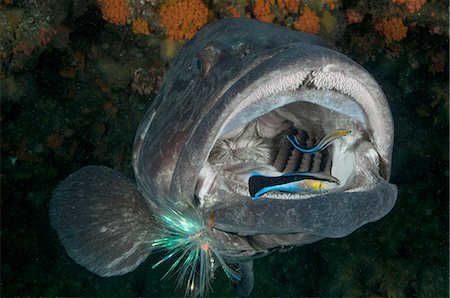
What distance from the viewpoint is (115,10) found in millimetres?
4547

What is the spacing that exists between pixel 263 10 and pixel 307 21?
52cm

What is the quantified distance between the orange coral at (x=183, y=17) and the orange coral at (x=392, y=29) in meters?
2.00

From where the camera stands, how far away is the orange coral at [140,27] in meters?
4.63

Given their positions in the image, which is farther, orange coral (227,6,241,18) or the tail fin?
orange coral (227,6,241,18)

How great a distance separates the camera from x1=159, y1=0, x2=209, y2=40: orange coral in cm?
448

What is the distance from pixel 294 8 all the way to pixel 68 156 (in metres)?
4.31

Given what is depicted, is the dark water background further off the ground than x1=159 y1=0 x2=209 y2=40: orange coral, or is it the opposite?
x1=159 y1=0 x2=209 y2=40: orange coral

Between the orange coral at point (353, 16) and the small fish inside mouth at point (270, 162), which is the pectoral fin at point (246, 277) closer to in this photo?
the small fish inside mouth at point (270, 162)

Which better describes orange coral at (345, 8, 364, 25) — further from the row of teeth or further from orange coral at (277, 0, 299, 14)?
the row of teeth

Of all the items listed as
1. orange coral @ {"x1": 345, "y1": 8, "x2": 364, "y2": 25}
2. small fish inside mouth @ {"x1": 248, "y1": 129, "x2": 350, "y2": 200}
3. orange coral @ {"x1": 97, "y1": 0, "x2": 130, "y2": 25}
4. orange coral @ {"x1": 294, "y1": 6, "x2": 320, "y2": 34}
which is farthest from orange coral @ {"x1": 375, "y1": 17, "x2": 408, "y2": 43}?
orange coral @ {"x1": 97, "y1": 0, "x2": 130, "y2": 25}

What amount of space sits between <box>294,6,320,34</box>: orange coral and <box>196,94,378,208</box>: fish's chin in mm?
1586

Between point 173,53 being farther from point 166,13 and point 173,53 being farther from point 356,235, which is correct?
point 356,235

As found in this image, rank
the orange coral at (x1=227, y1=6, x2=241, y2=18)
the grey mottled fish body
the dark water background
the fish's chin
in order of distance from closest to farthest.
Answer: the grey mottled fish body
the fish's chin
the orange coral at (x1=227, y1=6, x2=241, y2=18)
the dark water background

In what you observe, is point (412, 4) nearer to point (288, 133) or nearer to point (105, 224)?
point (288, 133)
